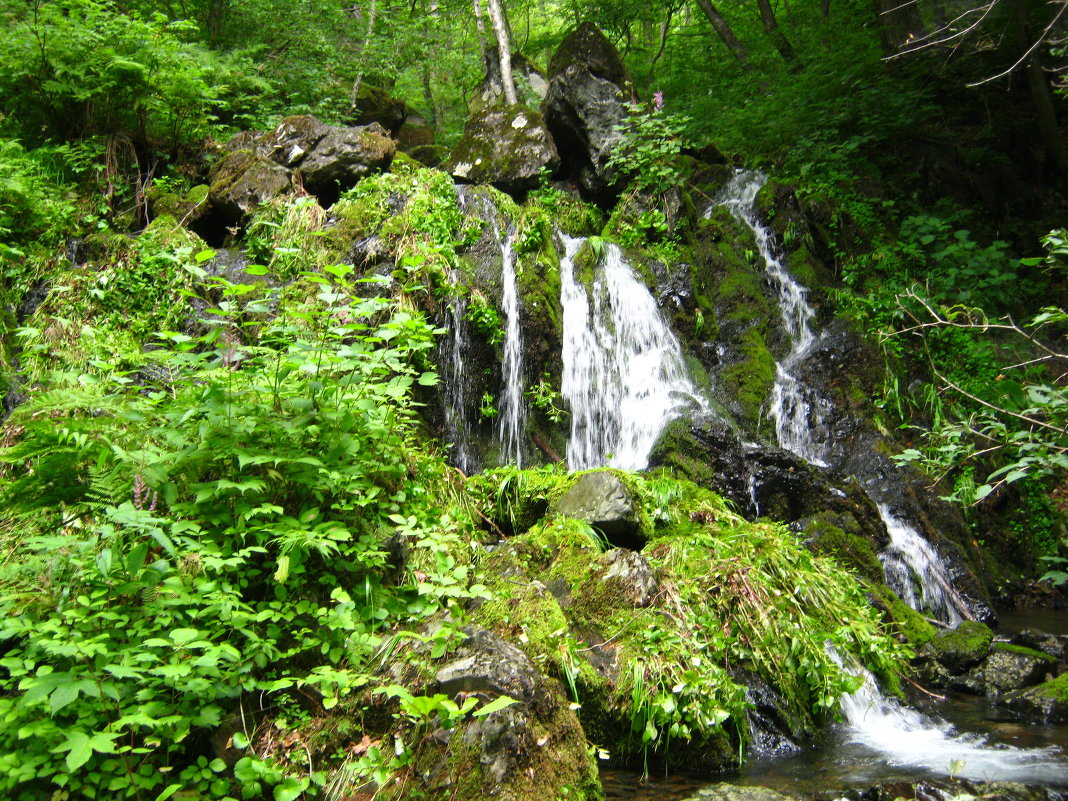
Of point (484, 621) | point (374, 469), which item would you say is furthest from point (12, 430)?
point (484, 621)

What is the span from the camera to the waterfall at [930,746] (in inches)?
130

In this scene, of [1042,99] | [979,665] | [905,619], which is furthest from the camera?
Answer: [1042,99]

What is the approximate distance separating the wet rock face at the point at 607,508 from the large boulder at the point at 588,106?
6.91 meters

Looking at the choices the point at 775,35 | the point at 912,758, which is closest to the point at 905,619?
the point at 912,758

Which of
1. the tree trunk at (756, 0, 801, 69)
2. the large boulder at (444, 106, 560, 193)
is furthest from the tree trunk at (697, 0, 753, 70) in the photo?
the large boulder at (444, 106, 560, 193)

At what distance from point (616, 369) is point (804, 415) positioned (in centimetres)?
253

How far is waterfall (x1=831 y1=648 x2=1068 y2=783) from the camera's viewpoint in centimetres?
330

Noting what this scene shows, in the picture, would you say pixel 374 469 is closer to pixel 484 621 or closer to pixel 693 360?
pixel 484 621

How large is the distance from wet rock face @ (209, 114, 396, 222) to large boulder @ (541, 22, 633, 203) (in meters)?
3.40

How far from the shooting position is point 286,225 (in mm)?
7453

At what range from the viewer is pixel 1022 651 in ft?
16.0

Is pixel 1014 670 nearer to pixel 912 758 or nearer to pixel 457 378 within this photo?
pixel 912 758

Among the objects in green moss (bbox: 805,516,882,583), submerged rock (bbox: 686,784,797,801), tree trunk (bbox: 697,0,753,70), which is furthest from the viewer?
tree trunk (bbox: 697,0,753,70)

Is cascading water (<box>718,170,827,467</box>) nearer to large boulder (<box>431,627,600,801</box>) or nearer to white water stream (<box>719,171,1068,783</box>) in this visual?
white water stream (<box>719,171,1068,783</box>)
